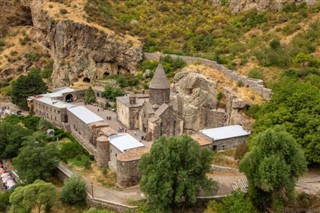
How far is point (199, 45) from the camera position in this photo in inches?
2087

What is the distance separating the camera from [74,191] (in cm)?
2770

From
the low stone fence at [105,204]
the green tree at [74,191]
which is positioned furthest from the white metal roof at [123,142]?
the green tree at [74,191]

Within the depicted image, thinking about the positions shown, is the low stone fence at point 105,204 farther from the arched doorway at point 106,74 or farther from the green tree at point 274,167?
the arched doorway at point 106,74

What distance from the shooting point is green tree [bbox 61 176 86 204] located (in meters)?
27.5

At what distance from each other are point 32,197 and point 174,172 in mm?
11099

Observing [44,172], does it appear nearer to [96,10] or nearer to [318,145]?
[318,145]

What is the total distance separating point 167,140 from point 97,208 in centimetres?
789

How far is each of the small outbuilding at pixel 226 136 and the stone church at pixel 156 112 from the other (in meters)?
4.35

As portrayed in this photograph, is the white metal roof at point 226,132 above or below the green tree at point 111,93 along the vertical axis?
below

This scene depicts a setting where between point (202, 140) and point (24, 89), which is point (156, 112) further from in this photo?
point (24, 89)

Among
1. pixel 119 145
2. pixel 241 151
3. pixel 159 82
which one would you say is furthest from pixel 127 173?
pixel 159 82

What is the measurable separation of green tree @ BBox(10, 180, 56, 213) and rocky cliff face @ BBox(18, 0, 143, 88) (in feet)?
95.9

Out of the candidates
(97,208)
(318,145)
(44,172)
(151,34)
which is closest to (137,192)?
(97,208)

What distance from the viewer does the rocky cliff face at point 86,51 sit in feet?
176
